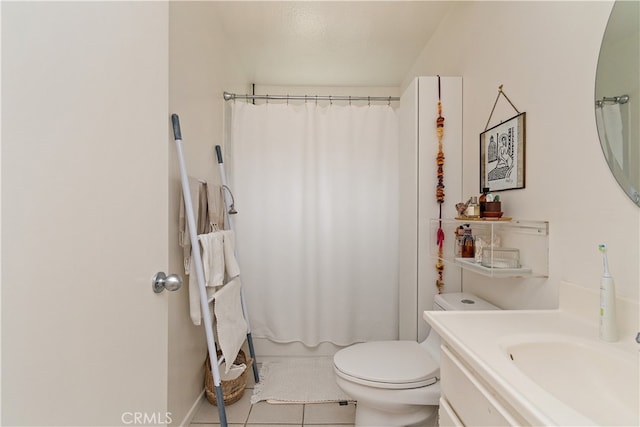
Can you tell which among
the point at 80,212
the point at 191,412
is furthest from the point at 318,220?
the point at 80,212

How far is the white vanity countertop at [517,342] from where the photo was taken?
0.47 m

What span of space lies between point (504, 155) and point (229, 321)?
1.61 m

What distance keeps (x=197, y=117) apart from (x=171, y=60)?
36 centimetres

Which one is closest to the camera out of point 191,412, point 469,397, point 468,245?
point 469,397

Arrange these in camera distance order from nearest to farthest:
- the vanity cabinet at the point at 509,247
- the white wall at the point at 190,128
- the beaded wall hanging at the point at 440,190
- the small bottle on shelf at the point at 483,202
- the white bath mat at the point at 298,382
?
the vanity cabinet at the point at 509,247, the small bottle on shelf at the point at 483,202, the white wall at the point at 190,128, the beaded wall hanging at the point at 440,190, the white bath mat at the point at 298,382

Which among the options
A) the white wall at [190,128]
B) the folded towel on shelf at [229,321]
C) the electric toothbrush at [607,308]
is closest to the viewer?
the electric toothbrush at [607,308]

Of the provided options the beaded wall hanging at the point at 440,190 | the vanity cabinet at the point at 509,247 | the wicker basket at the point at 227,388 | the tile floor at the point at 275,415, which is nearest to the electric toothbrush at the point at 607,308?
the vanity cabinet at the point at 509,247

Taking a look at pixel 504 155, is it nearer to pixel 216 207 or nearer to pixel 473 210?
pixel 473 210

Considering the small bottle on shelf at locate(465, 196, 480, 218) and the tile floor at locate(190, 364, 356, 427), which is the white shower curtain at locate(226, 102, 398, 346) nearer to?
the tile floor at locate(190, 364, 356, 427)

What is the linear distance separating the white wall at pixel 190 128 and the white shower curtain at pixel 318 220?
1.25ft

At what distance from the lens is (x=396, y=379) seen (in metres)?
1.20

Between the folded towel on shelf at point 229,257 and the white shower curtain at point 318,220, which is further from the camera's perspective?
Result: the white shower curtain at point 318,220

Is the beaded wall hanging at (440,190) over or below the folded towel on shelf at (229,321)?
over

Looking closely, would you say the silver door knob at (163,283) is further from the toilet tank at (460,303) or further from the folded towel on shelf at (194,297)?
the toilet tank at (460,303)
